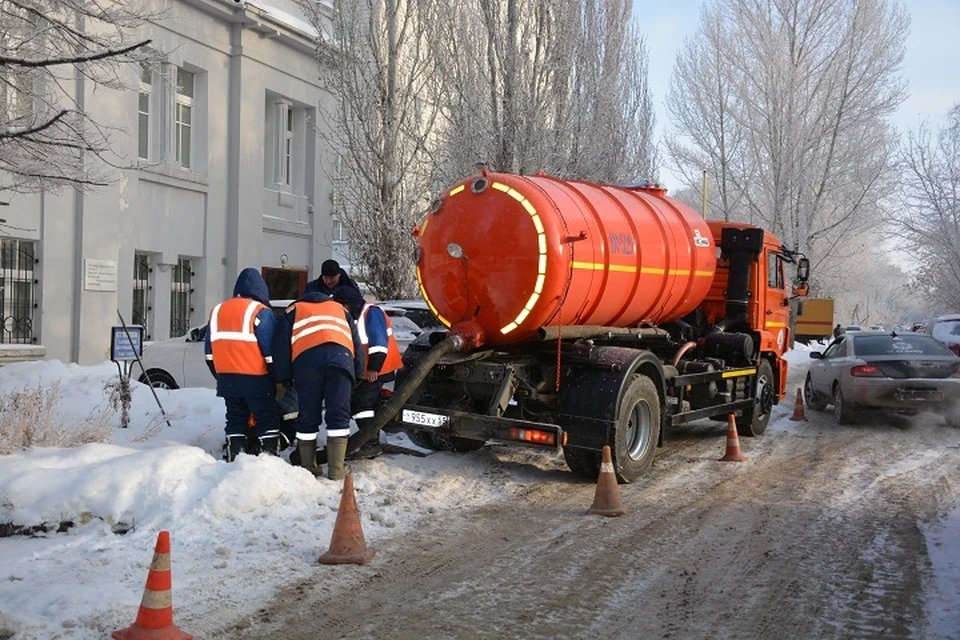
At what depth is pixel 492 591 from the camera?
18.4 feet

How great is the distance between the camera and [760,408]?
12930mm

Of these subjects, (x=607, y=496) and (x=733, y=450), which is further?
(x=733, y=450)

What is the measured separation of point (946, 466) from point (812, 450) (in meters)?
1.63

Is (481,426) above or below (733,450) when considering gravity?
above

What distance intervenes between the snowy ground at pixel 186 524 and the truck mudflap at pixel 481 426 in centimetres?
45

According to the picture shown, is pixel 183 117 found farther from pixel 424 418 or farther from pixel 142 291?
pixel 424 418

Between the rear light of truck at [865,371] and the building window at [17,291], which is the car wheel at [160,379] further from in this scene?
the rear light of truck at [865,371]

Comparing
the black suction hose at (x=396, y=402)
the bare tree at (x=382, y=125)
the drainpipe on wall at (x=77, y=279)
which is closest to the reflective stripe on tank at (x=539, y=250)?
the black suction hose at (x=396, y=402)

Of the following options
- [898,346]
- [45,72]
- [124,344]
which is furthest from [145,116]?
[898,346]

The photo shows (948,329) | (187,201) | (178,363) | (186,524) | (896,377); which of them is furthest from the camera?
(948,329)

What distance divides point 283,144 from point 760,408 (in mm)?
13487

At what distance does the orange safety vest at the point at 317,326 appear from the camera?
806cm

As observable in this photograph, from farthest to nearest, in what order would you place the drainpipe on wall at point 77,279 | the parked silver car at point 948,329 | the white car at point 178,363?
1. the parked silver car at point 948,329
2. the drainpipe on wall at point 77,279
3. the white car at point 178,363

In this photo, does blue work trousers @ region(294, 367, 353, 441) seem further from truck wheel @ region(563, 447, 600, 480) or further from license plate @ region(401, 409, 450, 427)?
truck wheel @ region(563, 447, 600, 480)
